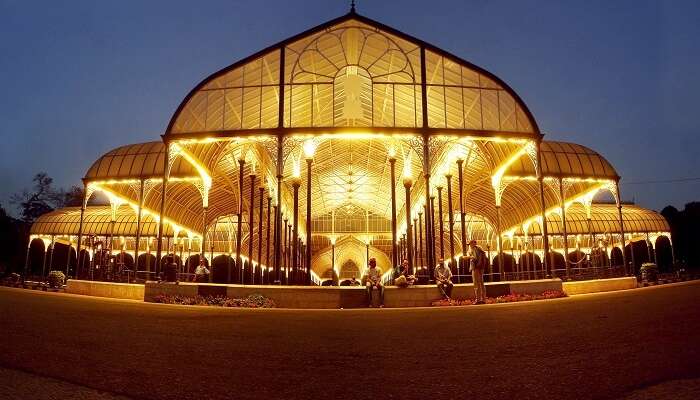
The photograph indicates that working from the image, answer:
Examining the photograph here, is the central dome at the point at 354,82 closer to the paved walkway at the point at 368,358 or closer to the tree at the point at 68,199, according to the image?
the paved walkway at the point at 368,358

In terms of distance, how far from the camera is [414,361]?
205 inches

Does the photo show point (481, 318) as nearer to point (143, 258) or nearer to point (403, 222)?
point (403, 222)

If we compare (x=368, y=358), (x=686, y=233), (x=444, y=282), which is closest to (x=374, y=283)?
(x=444, y=282)

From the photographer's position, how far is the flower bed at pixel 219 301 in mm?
15609

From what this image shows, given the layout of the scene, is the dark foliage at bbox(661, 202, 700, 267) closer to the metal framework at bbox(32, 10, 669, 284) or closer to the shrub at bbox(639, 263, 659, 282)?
the metal framework at bbox(32, 10, 669, 284)

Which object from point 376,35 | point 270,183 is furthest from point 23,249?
point 376,35

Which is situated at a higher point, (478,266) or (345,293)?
(478,266)

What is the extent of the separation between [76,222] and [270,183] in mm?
20521

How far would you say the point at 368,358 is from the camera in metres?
5.43

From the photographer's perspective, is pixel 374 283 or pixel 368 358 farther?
pixel 374 283

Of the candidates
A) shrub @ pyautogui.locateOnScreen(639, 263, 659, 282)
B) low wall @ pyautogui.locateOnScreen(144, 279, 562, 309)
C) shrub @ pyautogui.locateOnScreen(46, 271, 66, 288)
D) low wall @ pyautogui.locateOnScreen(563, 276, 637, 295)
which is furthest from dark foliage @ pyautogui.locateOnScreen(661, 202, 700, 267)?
Answer: shrub @ pyautogui.locateOnScreen(46, 271, 66, 288)

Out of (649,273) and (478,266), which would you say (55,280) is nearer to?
(478,266)

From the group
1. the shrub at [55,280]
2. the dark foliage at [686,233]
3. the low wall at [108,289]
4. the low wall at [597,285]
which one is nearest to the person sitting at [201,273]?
the low wall at [108,289]

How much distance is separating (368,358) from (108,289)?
17.6 meters
